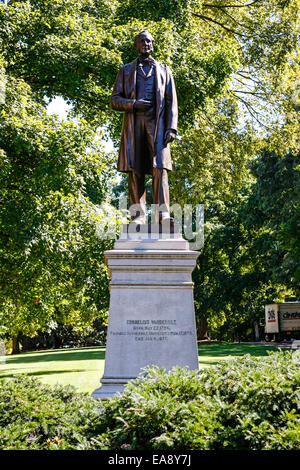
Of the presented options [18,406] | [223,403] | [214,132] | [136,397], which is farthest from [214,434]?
[214,132]

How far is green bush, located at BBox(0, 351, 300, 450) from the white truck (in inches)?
1276

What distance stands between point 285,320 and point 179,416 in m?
33.8

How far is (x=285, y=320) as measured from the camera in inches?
1446

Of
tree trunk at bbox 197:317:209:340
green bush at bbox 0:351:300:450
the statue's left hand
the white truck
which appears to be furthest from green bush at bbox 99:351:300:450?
tree trunk at bbox 197:317:209:340

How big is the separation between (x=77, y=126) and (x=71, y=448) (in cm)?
A: 1039

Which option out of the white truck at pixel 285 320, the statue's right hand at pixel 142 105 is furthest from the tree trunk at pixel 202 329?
the statue's right hand at pixel 142 105

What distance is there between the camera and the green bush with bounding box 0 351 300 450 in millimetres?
4281

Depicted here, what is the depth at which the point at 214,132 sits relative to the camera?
2195 cm

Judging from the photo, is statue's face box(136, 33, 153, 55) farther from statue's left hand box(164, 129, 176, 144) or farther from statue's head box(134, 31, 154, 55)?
statue's left hand box(164, 129, 176, 144)

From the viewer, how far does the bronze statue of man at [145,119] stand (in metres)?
7.97

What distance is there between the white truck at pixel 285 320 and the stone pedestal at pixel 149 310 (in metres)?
31.3

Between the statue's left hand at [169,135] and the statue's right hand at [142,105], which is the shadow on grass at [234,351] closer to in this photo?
the statue's left hand at [169,135]

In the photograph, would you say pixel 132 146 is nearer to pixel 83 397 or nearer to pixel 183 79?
pixel 83 397

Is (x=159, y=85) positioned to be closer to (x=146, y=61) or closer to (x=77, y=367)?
(x=146, y=61)
